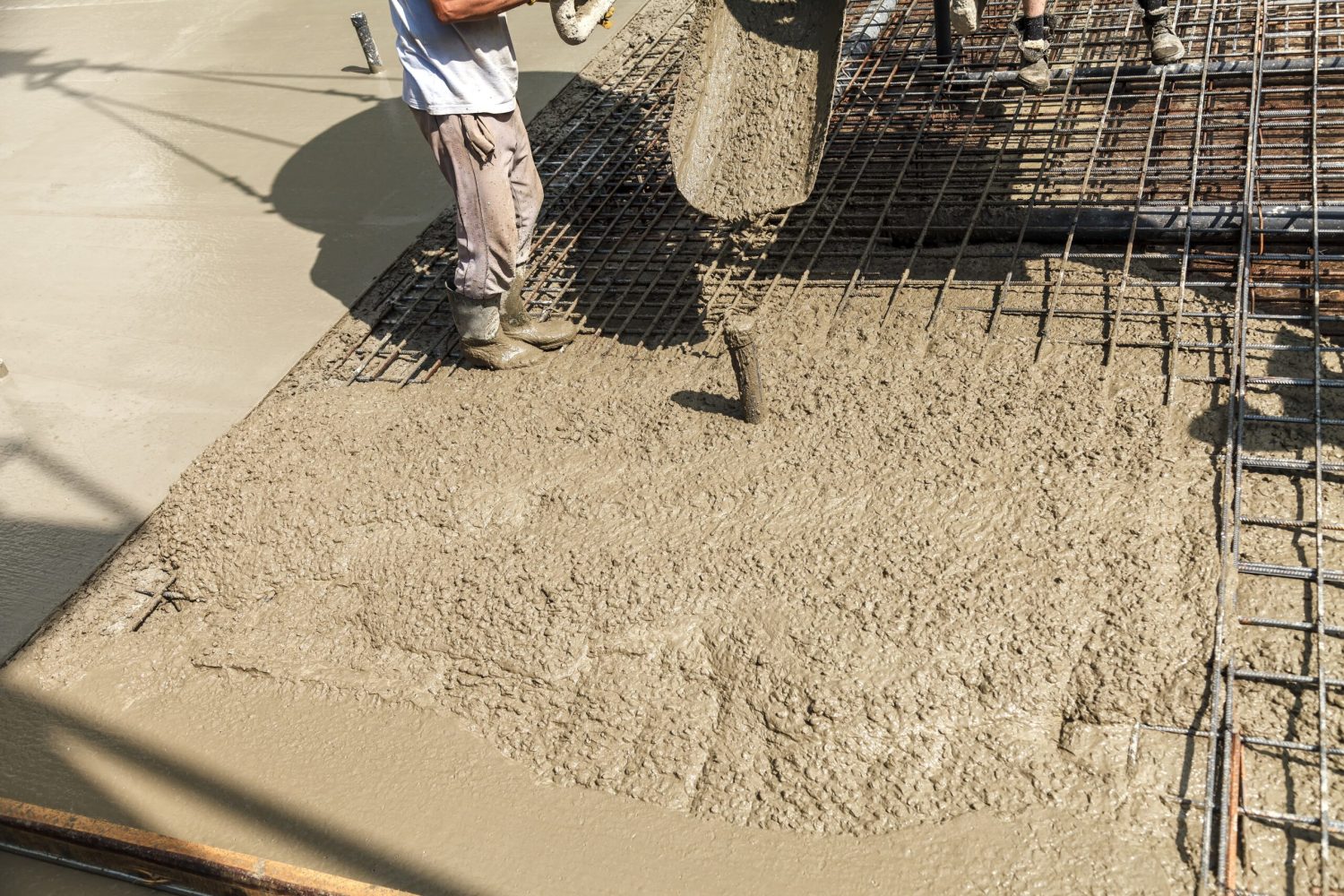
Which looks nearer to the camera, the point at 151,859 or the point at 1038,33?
the point at 151,859

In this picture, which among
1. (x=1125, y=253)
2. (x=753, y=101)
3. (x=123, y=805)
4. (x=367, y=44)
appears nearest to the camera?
(x=123, y=805)

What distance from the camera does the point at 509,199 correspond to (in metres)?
3.39

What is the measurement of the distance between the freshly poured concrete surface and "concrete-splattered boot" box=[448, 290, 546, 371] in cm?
80

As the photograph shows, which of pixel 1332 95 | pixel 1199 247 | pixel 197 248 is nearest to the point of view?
pixel 1199 247

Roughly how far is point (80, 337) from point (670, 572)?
291cm

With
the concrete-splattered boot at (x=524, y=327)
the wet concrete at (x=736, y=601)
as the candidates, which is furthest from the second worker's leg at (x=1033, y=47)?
the concrete-splattered boot at (x=524, y=327)

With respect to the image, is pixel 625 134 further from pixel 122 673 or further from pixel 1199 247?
pixel 122 673

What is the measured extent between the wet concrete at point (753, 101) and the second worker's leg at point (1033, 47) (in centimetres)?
87

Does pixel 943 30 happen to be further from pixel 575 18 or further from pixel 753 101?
pixel 575 18

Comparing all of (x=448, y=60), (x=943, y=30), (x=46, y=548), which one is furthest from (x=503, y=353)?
(x=943, y=30)

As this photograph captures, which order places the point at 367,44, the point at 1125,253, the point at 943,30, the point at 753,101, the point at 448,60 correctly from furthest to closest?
the point at 367,44 < the point at 943,30 < the point at 753,101 < the point at 1125,253 < the point at 448,60

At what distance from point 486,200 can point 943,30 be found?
2483mm

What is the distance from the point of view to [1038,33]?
13.3ft

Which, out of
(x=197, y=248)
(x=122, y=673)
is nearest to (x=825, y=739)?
(x=122, y=673)
